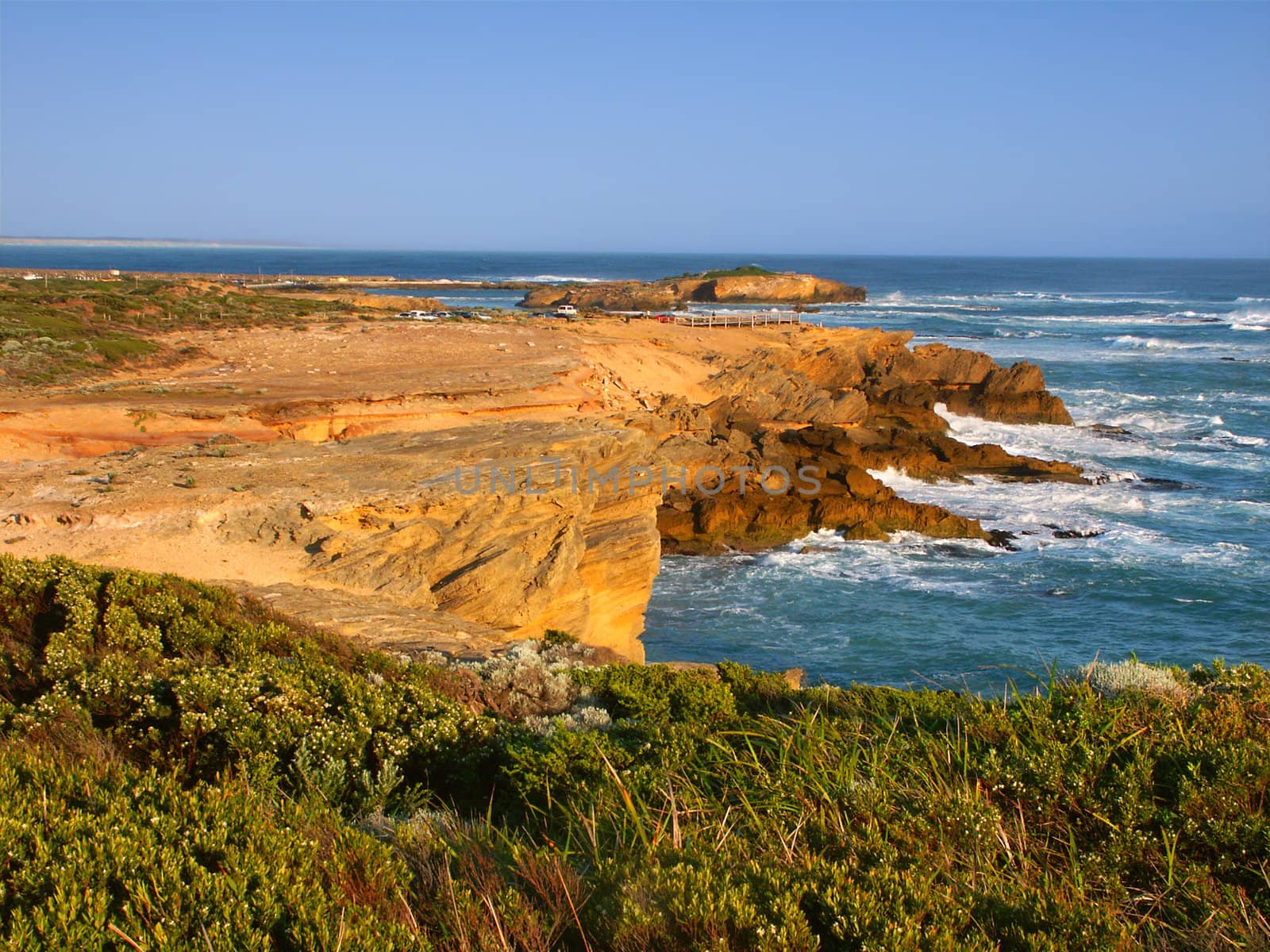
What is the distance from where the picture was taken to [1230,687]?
5.61 meters

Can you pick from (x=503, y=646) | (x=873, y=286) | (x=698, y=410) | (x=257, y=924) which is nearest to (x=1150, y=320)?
(x=873, y=286)

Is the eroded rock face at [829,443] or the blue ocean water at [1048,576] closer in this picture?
the blue ocean water at [1048,576]

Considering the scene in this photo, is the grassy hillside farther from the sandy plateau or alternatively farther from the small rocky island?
the small rocky island

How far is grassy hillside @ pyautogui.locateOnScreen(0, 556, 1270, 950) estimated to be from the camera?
3.07m

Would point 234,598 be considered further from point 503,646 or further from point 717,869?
point 717,869

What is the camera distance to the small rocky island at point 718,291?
7894 cm

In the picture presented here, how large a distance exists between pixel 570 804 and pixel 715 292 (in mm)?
82724

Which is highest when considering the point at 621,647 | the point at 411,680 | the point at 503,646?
the point at 411,680

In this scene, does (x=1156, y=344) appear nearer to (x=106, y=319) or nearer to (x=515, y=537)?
(x=515, y=537)

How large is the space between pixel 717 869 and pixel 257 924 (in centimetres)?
159

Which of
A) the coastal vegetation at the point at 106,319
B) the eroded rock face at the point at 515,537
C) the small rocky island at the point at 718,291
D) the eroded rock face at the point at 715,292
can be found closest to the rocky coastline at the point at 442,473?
the eroded rock face at the point at 515,537

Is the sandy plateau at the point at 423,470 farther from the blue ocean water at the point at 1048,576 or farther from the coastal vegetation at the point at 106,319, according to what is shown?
the blue ocean water at the point at 1048,576

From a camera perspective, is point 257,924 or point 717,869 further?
point 717,869

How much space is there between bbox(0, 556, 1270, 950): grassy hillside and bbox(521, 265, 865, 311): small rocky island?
72427 mm
